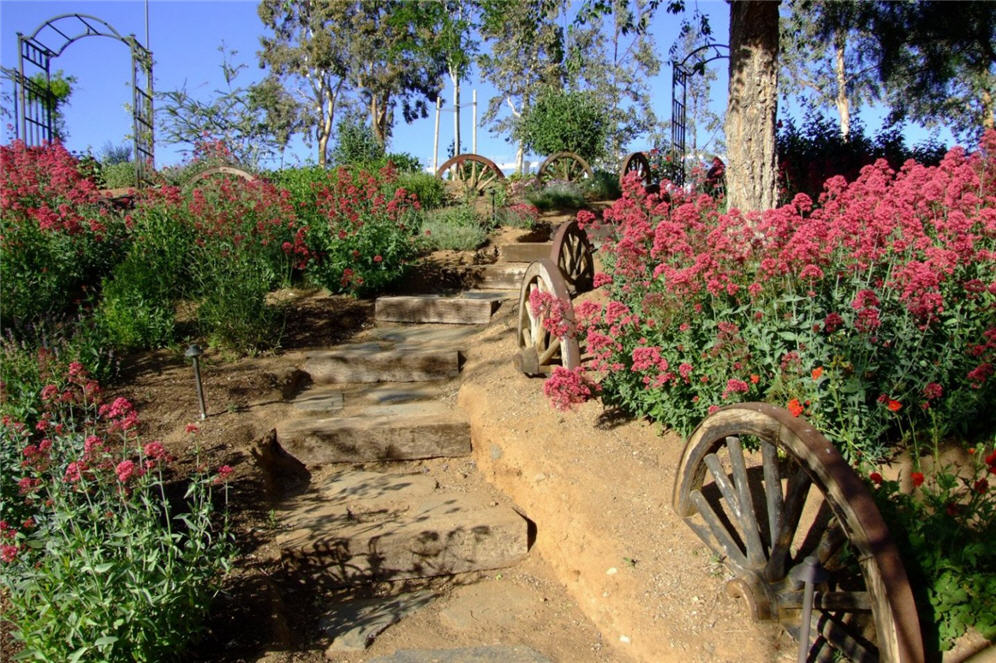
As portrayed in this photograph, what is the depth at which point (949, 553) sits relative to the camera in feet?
7.74

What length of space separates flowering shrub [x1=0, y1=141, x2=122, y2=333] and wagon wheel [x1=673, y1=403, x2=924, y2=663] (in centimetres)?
470

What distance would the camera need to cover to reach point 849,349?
297cm

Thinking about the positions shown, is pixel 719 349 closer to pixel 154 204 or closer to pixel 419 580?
pixel 419 580

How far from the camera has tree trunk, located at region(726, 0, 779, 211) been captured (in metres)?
4.85

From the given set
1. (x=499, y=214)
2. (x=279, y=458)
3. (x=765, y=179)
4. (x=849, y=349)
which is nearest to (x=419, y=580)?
(x=279, y=458)

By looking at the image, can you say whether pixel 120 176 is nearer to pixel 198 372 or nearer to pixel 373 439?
pixel 198 372

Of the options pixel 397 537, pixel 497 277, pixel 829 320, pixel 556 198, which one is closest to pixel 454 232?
pixel 497 277

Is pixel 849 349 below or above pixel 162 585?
above

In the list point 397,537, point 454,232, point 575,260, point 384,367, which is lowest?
point 397,537

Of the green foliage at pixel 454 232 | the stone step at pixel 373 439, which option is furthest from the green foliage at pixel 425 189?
the stone step at pixel 373 439

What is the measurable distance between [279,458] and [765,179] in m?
3.69

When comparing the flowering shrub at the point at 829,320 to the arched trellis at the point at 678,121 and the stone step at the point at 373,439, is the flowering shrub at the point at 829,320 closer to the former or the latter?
the stone step at the point at 373,439

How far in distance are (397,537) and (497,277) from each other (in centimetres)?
408

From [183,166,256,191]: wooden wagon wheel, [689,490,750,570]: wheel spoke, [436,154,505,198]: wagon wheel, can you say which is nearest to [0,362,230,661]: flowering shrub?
[689,490,750,570]: wheel spoke
